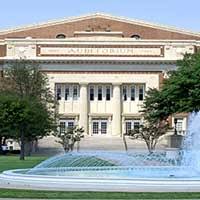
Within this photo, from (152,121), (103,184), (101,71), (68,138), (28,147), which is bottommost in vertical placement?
(103,184)

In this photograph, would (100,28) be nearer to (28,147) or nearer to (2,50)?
(2,50)

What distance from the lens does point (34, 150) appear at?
82.3m

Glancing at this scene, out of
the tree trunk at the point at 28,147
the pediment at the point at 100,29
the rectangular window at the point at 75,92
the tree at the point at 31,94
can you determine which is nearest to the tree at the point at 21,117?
the tree at the point at 31,94

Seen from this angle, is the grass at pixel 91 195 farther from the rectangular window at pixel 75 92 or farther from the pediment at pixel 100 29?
the pediment at pixel 100 29

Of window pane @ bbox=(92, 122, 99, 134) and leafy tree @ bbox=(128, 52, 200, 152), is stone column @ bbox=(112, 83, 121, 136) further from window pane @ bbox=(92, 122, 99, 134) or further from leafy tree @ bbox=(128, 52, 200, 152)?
leafy tree @ bbox=(128, 52, 200, 152)

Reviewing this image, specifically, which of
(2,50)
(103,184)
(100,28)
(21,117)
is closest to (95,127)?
(100,28)

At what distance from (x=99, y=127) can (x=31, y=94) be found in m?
22.1

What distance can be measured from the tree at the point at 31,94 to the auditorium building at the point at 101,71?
28.6ft

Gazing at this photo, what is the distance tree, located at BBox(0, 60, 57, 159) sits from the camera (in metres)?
67.6

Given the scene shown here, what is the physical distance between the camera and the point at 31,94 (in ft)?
257

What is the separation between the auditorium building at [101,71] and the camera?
97.0 m

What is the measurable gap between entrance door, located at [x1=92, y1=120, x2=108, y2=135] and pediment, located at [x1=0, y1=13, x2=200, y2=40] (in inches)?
545

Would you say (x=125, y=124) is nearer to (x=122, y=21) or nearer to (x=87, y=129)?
(x=87, y=129)

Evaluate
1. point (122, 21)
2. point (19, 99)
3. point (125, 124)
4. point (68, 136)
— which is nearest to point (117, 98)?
point (125, 124)
